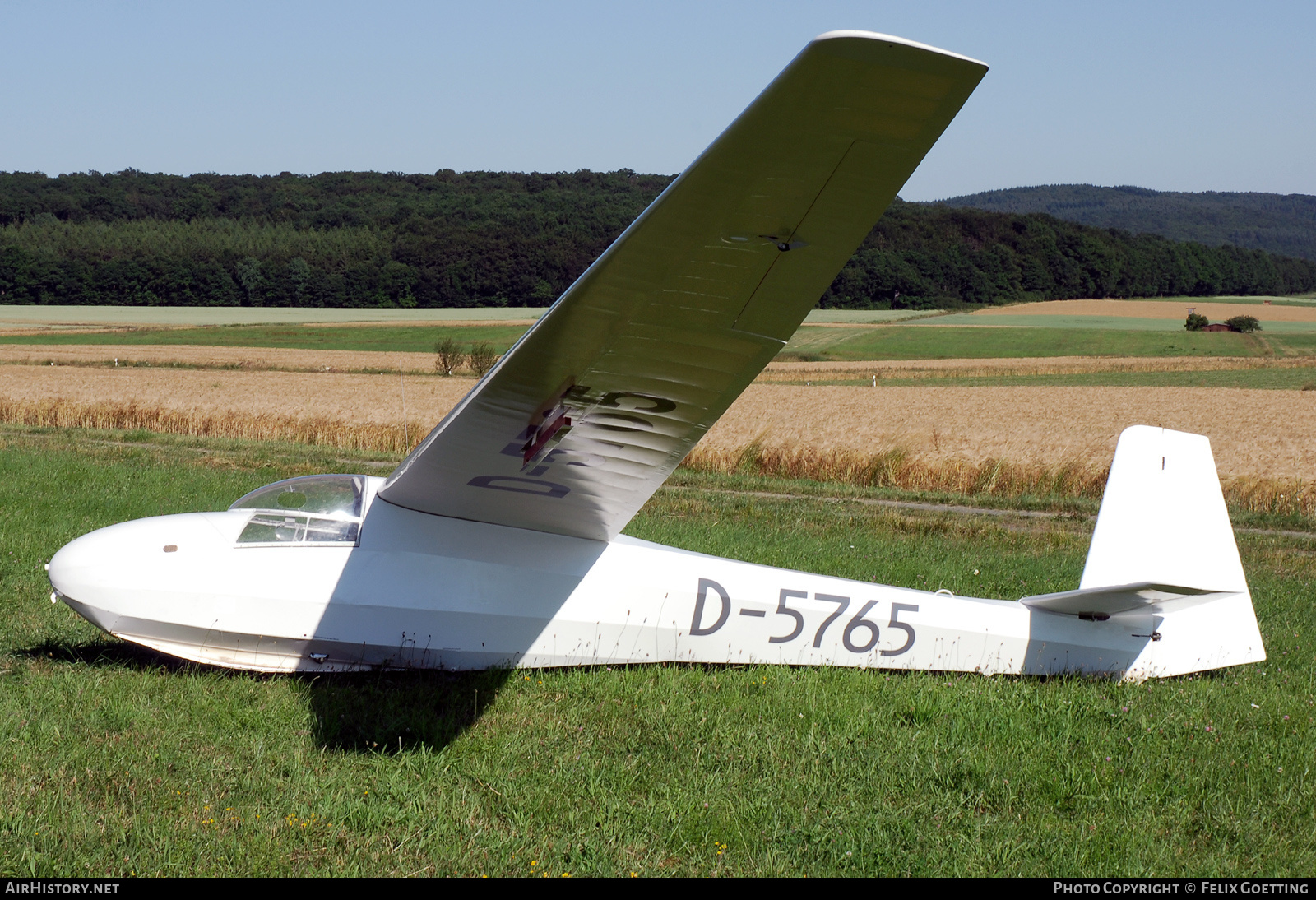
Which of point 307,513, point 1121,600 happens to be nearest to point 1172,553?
point 1121,600

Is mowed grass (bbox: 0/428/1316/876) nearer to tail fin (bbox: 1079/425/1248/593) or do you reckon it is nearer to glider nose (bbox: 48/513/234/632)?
glider nose (bbox: 48/513/234/632)

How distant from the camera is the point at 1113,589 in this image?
5.54 m

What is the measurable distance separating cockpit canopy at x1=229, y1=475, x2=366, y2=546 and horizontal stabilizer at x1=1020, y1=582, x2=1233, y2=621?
15.4ft

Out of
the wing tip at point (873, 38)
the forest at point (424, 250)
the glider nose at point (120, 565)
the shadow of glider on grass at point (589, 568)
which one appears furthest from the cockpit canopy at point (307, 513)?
the forest at point (424, 250)

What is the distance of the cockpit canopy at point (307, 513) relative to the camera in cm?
584

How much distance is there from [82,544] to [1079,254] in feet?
448

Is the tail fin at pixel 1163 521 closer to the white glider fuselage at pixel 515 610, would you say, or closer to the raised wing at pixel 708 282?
the white glider fuselage at pixel 515 610

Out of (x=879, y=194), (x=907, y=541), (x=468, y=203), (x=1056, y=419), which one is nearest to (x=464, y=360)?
(x=1056, y=419)

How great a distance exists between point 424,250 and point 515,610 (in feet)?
371

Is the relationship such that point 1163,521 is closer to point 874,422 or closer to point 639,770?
point 639,770

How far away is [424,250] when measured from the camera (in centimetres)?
11269

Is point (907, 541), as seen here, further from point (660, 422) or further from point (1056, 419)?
point (1056, 419)

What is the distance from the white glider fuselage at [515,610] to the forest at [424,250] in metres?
96.6

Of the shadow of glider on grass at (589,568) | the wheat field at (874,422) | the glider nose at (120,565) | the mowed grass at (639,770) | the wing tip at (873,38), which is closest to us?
the wing tip at (873,38)
